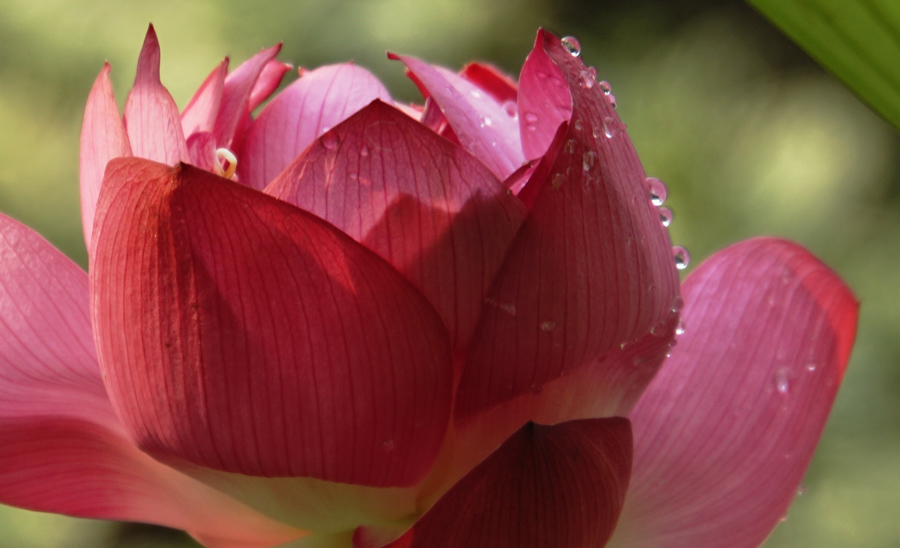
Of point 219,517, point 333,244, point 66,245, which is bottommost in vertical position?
point 66,245

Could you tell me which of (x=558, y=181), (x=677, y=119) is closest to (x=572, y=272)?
(x=558, y=181)

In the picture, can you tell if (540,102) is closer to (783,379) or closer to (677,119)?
(783,379)

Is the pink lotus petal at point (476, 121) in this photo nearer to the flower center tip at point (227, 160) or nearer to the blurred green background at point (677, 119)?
the flower center tip at point (227, 160)

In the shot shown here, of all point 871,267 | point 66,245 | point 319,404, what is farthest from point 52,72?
point 319,404

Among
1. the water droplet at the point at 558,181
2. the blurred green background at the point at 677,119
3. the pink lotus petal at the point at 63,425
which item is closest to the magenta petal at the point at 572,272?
the water droplet at the point at 558,181

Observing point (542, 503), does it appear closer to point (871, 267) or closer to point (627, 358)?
point (627, 358)

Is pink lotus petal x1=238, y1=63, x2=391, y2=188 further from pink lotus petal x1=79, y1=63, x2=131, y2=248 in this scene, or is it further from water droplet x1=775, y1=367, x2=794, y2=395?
water droplet x1=775, y1=367, x2=794, y2=395
